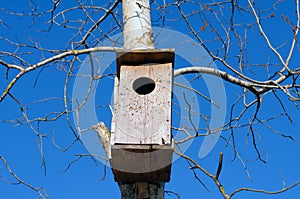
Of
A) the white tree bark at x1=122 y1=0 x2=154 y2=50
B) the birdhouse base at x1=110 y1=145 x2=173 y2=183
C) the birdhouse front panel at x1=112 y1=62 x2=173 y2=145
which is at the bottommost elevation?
the birdhouse base at x1=110 y1=145 x2=173 y2=183

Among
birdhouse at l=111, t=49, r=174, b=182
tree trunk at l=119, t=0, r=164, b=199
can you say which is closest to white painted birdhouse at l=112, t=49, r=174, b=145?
birdhouse at l=111, t=49, r=174, b=182

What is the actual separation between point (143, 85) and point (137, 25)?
41 cm

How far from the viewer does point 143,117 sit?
3.23m

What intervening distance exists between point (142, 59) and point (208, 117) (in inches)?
29.7

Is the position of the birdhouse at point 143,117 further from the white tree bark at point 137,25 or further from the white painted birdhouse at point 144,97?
the white tree bark at point 137,25

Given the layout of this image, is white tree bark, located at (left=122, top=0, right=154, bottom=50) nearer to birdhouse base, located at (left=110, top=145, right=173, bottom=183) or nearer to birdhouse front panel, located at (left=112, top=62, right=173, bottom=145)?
birdhouse front panel, located at (left=112, top=62, right=173, bottom=145)

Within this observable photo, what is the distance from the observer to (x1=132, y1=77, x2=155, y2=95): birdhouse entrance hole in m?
3.40

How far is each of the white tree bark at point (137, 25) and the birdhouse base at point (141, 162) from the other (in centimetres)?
71

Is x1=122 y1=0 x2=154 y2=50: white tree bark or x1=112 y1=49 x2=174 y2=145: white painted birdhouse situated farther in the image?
x1=122 y1=0 x2=154 y2=50: white tree bark

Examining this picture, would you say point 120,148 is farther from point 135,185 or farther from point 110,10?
point 110,10

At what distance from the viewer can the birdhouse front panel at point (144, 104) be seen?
3094mm

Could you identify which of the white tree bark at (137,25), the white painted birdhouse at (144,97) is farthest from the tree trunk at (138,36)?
the white painted birdhouse at (144,97)

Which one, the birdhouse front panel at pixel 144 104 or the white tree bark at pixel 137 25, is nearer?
the birdhouse front panel at pixel 144 104

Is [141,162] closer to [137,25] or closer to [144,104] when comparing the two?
[144,104]
